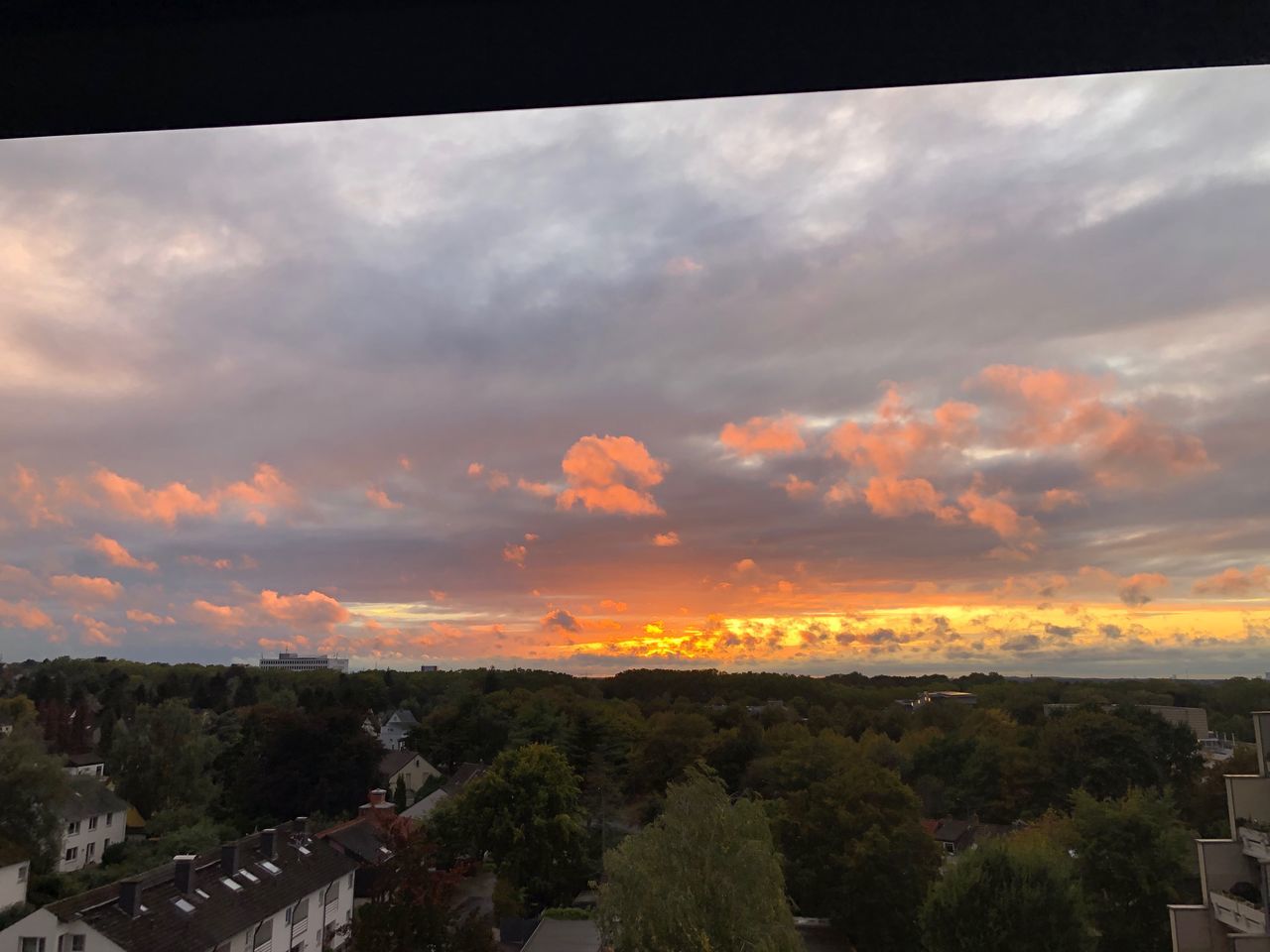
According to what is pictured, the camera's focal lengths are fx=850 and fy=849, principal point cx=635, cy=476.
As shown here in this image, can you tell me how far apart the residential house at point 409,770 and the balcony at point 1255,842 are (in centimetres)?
2474

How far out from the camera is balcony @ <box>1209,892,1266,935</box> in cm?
752

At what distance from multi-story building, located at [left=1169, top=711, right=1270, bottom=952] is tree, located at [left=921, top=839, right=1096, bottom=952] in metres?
2.94

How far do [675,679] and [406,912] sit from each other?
2255 centimetres

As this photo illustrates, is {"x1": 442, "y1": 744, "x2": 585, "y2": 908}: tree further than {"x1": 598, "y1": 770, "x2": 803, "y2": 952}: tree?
Yes

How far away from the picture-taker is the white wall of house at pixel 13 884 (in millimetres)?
15336

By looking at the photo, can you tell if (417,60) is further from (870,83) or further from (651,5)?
(870,83)

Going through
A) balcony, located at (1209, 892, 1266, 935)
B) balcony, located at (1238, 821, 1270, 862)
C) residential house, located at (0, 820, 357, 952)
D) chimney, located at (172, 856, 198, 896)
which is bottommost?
residential house, located at (0, 820, 357, 952)

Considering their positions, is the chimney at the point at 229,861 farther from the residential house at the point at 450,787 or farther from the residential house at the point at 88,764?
the residential house at the point at 88,764

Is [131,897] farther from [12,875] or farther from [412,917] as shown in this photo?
[12,875]

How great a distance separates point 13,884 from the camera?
15.6 metres

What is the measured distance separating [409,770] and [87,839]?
10964mm

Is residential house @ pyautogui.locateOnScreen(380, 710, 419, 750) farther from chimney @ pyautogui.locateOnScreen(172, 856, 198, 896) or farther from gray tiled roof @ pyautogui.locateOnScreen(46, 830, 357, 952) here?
chimney @ pyautogui.locateOnScreen(172, 856, 198, 896)

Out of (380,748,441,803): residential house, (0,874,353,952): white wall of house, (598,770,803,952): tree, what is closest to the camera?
(598,770,803,952): tree

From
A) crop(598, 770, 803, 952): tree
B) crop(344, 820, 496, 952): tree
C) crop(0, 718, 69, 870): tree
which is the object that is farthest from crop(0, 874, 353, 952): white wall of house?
crop(0, 718, 69, 870): tree
